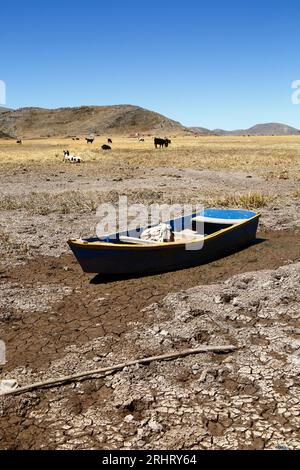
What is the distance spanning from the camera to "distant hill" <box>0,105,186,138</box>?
5802 inches

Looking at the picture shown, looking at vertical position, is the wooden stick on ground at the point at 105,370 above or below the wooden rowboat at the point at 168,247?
below

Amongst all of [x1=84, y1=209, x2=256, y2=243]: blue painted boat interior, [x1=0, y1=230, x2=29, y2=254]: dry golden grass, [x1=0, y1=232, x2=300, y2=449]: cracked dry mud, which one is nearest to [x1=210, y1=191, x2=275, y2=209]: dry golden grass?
[x1=84, y1=209, x2=256, y2=243]: blue painted boat interior

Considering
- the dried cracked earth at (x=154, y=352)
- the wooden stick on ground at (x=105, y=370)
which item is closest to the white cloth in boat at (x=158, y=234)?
the dried cracked earth at (x=154, y=352)

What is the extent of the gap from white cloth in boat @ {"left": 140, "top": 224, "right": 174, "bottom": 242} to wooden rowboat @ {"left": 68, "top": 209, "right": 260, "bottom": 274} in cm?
31

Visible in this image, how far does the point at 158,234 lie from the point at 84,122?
157116 mm

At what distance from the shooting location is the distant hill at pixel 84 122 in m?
147

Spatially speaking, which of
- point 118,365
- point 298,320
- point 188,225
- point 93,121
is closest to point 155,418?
point 118,365

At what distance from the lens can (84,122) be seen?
16012cm

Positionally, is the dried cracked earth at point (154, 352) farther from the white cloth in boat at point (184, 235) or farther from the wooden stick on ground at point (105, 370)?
the white cloth in boat at point (184, 235)

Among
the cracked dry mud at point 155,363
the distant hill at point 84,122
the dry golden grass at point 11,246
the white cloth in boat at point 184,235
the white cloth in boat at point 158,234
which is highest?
the distant hill at point 84,122

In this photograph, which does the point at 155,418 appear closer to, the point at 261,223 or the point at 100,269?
the point at 100,269

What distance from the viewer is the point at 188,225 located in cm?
1227

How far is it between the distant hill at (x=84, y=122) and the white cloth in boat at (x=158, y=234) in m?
133

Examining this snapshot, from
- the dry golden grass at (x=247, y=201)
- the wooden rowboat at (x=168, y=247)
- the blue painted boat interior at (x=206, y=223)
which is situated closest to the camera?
the wooden rowboat at (x=168, y=247)
